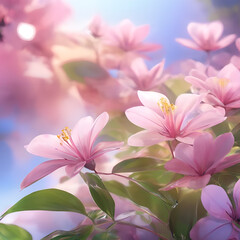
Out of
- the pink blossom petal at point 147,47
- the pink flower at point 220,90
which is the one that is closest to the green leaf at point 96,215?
the pink flower at point 220,90

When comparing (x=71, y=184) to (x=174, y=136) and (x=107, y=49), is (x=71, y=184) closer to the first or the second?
(x=174, y=136)

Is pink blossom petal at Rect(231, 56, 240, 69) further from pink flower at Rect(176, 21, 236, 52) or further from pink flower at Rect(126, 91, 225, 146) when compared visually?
pink flower at Rect(126, 91, 225, 146)

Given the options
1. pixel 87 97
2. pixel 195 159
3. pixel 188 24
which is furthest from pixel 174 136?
pixel 188 24

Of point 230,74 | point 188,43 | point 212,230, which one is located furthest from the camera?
point 188,43

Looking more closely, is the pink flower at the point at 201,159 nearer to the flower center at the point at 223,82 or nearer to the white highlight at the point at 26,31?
the flower center at the point at 223,82

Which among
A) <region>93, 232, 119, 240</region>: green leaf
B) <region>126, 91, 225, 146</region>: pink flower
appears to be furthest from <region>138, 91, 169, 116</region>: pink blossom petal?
<region>93, 232, 119, 240</region>: green leaf

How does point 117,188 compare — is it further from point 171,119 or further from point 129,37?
point 129,37

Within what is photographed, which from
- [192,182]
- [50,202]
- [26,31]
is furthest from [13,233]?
[26,31]
